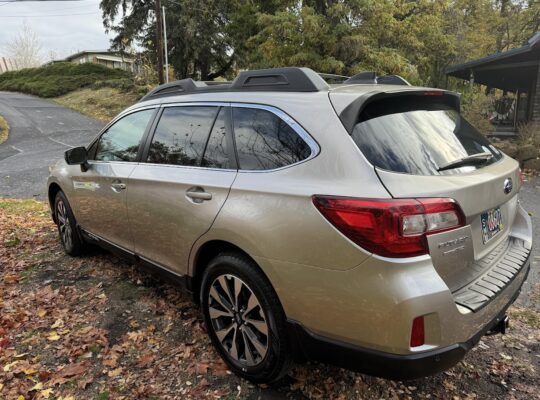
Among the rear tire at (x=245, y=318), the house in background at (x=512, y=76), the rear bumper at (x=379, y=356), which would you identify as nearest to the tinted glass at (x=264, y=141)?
the rear tire at (x=245, y=318)

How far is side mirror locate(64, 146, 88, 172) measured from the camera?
4188 mm

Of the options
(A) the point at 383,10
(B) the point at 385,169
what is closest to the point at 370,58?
(A) the point at 383,10

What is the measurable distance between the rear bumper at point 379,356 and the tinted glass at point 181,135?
4.54ft

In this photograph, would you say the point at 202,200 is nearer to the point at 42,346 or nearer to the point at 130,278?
the point at 42,346

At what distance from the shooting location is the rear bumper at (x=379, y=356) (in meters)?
2.02

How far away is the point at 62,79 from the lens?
37.2 meters

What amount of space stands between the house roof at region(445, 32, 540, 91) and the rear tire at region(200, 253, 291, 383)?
52.9ft

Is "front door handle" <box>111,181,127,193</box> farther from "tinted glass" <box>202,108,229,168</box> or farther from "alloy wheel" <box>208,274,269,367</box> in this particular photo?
"alloy wheel" <box>208,274,269,367</box>

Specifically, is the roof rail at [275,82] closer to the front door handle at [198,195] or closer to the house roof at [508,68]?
the front door handle at [198,195]

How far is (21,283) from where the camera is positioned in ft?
14.2

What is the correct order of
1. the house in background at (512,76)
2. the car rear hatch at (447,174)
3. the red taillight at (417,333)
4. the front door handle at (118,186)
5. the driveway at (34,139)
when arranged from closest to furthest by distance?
the red taillight at (417,333) → the car rear hatch at (447,174) → the front door handle at (118,186) → the driveway at (34,139) → the house in background at (512,76)

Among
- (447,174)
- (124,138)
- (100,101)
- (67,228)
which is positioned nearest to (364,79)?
(447,174)

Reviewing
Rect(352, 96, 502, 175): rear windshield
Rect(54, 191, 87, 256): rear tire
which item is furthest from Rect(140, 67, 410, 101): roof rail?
Rect(54, 191, 87, 256): rear tire

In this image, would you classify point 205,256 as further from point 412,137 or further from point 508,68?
point 508,68
